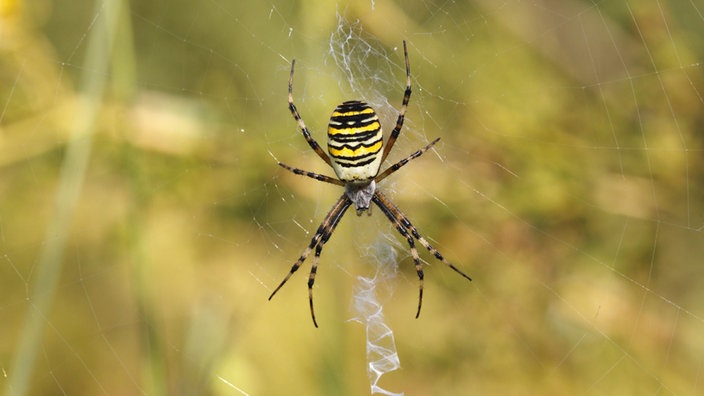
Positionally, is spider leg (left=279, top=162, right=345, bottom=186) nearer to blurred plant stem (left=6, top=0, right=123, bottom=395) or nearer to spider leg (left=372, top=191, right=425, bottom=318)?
spider leg (left=372, top=191, right=425, bottom=318)

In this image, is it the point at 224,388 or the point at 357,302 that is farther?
the point at 357,302

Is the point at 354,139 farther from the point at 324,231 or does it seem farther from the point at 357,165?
the point at 324,231

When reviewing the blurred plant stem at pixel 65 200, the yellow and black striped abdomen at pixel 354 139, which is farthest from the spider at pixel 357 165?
the blurred plant stem at pixel 65 200

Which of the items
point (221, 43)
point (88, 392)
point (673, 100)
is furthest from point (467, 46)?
point (88, 392)

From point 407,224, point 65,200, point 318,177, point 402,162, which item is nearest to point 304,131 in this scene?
point 318,177

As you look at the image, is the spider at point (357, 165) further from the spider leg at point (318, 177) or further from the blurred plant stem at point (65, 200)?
the blurred plant stem at point (65, 200)

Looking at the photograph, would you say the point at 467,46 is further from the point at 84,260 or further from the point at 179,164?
the point at 84,260

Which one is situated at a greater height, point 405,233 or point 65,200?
point 65,200
